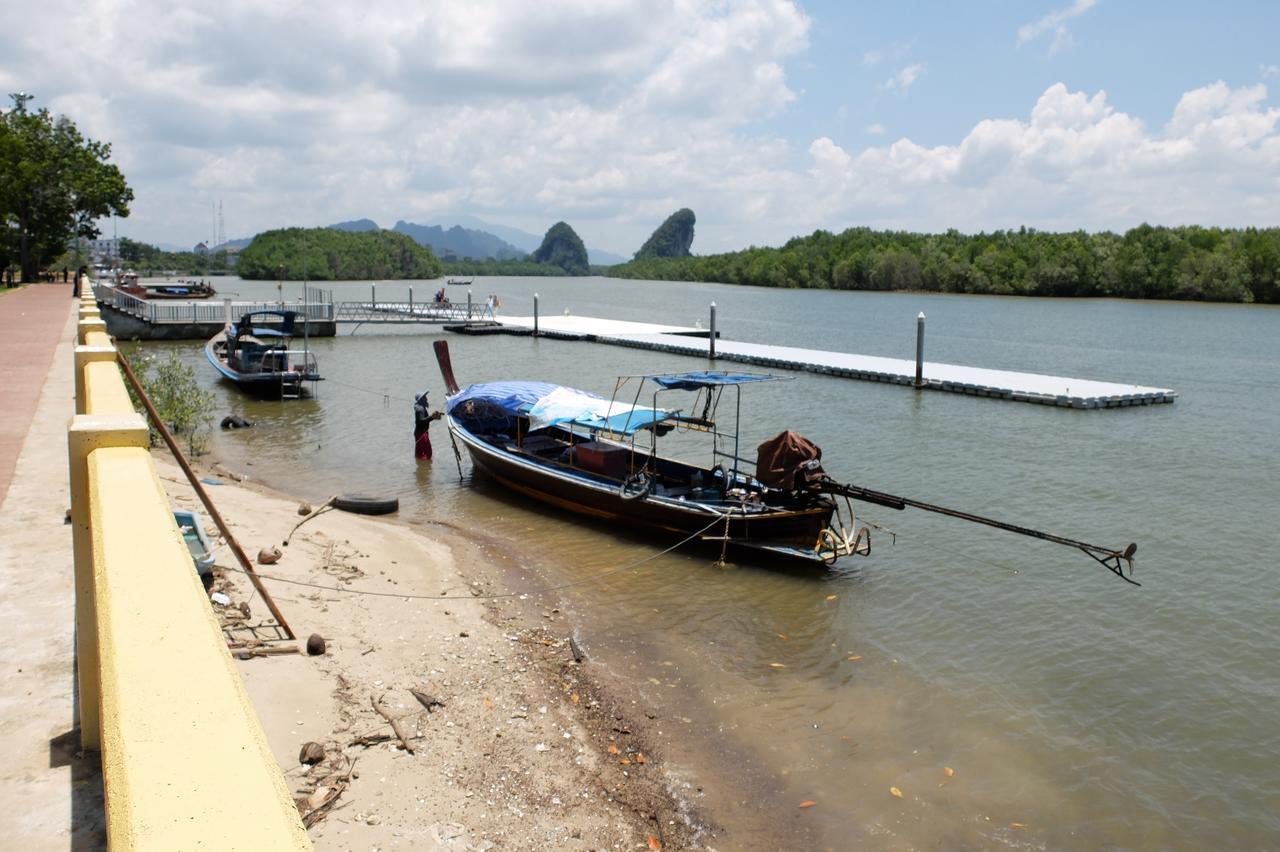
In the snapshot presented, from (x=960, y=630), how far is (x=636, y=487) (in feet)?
21.6

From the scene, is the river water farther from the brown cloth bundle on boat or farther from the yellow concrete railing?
the yellow concrete railing

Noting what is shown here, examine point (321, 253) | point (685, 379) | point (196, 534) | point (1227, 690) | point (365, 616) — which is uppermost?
point (321, 253)

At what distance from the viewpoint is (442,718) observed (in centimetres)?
1008

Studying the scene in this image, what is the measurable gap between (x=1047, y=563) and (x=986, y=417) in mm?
16439

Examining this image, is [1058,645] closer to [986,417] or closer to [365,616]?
[365,616]

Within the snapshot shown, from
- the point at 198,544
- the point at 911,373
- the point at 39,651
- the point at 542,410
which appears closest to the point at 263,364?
the point at 542,410

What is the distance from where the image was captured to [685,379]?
60.3 feet

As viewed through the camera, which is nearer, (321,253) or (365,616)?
(365,616)

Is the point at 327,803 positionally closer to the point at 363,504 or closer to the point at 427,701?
the point at 427,701

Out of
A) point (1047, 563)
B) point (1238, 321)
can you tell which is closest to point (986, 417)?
point (1047, 563)

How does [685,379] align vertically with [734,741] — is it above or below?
above

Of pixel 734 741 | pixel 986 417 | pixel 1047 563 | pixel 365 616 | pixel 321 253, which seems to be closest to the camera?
pixel 734 741

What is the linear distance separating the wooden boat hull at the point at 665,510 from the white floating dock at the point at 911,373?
22.2 metres

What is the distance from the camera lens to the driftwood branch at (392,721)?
920 centimetres
